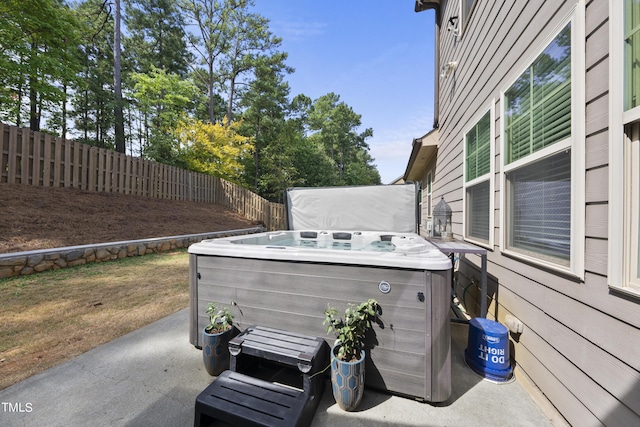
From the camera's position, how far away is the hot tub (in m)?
Answer: 1.45

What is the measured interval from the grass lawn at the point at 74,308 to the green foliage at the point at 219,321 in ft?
3.70

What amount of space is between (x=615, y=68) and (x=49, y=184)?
8825 millimetres

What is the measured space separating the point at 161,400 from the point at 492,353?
2.19 m

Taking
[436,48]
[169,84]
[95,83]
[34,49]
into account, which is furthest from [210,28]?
[436,48]

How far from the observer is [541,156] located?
159cm

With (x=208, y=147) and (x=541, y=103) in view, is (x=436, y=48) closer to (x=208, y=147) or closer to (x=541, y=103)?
(x=541, y=103)

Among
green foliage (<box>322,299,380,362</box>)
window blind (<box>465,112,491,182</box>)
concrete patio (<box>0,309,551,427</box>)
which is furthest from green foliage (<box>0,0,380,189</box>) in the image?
green foliage (<box>322,299,380,362</box>)

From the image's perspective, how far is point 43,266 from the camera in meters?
3.91

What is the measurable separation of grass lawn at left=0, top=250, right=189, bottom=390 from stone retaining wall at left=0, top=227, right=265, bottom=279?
0.55 ft

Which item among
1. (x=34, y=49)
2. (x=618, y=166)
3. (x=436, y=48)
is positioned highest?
(x=34, y=49)

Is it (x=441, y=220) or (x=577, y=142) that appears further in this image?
(x=441, y=220)

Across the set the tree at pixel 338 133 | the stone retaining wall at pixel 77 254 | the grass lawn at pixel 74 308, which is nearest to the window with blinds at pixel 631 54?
→ the grass lawn at pixel 74 308

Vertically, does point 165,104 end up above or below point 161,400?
above

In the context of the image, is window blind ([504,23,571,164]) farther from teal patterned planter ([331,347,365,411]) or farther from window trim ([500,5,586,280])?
teal patterned planter ([331,347,365,411])
